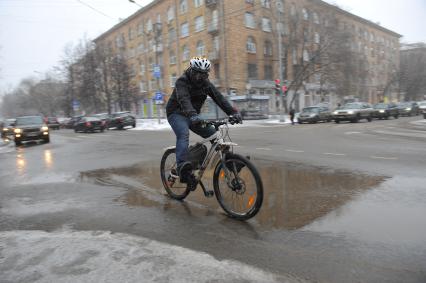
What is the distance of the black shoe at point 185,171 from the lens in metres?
4.94

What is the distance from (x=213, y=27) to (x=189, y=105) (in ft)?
132

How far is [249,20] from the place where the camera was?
43594 mm

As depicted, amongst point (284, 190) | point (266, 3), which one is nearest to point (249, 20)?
point (266, 3)

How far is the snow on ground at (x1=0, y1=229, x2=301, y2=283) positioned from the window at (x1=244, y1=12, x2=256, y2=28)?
1679 inches

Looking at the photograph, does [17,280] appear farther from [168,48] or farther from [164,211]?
[168,48]

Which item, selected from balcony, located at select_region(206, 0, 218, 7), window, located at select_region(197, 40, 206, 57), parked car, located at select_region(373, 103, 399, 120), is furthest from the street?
window, located at select_region(197, 40, 206, 57)

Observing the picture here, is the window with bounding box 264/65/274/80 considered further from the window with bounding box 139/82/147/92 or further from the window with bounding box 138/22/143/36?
the window with bounding box 138/22/143/36

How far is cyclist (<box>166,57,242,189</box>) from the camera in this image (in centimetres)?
460

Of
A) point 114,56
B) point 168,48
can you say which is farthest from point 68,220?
point 168,48

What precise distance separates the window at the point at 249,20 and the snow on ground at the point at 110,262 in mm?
42646

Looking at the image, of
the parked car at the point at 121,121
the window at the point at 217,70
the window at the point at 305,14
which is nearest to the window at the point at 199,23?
the window at the point at 217,70

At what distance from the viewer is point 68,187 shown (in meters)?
6.76

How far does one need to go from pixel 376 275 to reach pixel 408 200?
252 centimetres

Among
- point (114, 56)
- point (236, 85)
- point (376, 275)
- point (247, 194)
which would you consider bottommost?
point (376, 275)
